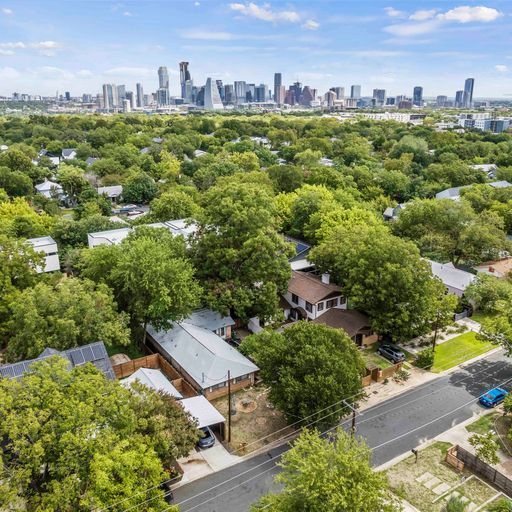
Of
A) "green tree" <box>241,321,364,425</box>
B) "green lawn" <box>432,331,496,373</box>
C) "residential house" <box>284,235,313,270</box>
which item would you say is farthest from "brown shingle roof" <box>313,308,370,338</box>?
"residential house" <box>284,235,313,270</box>

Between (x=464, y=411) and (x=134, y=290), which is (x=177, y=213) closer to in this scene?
(x=134, y=290)

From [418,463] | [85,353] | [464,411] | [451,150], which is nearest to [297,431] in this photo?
[418,463]

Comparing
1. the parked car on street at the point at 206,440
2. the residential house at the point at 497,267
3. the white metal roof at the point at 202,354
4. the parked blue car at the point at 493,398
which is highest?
the residential house at the point at 497,267

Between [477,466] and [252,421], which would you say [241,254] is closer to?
[252,421]

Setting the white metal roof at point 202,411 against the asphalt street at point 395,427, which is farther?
the white metal roof at point 202,411

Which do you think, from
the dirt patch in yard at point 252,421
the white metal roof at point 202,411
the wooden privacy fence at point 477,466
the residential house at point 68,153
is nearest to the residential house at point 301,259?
the dirt patch in yard at point 252,421

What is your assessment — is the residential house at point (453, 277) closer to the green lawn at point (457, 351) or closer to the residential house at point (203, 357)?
the green lawn at point (457, 351)

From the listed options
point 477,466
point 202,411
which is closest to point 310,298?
point 202,411

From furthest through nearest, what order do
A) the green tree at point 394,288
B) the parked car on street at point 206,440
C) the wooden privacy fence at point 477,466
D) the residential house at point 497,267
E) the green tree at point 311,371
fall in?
the residential house at point 497,267 → the green tree at point 394,288 → the parked car on street at point 206,440 → the green tree at point 311,371 → the wooden privacy fence at point 477,466
